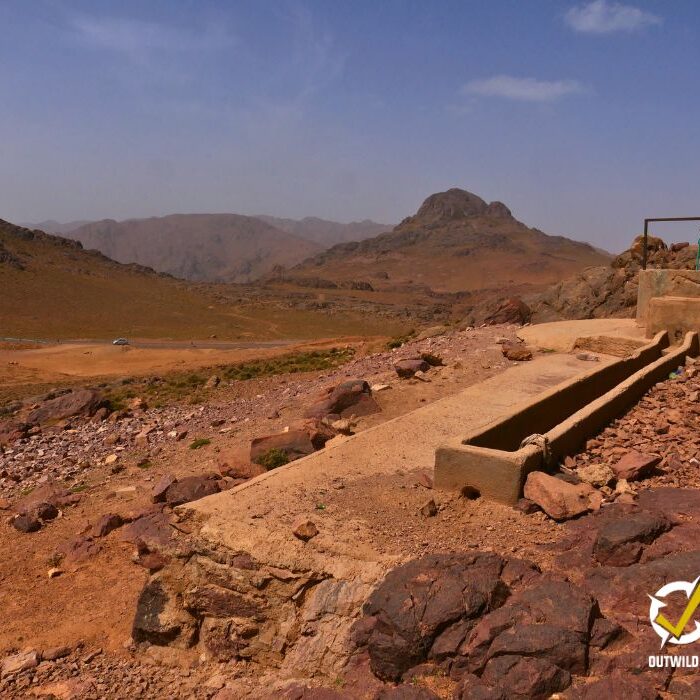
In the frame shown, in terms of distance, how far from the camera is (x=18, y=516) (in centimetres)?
865

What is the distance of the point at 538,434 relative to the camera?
258 inches

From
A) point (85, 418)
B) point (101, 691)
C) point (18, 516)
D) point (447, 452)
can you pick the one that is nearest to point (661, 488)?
point (447, 452)

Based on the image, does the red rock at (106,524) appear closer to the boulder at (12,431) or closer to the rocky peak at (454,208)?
the boulder at (12,431)

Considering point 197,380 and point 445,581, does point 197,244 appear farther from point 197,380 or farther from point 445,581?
point 445,581

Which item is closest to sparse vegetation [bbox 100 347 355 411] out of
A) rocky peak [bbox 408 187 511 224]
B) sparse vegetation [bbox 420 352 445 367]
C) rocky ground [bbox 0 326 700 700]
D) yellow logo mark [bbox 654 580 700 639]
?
sparse vegetation [bbox 420 352 445 367]

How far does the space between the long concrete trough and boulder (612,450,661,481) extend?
20.6 inches

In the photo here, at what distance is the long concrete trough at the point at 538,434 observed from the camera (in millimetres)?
5543

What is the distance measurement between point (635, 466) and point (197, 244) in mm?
175894

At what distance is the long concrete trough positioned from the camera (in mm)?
5543

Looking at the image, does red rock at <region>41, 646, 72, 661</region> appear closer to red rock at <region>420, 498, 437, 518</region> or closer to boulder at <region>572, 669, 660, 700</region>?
red rock at <region>420, 498, 437, 518</region>

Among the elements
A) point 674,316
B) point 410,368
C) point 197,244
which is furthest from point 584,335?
point 197,244

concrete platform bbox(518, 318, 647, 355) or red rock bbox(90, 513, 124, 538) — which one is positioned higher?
concrete platform bbox(518, 318, 647, 355)

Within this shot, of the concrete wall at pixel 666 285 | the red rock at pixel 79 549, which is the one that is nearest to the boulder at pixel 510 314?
the concrete wall at pixel 666 285

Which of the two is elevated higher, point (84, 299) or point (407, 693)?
point (84, 299)
